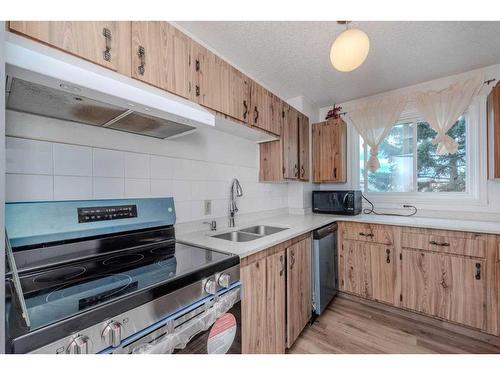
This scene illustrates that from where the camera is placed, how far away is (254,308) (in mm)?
1193

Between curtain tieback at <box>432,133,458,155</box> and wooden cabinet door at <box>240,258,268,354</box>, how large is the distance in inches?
86.6

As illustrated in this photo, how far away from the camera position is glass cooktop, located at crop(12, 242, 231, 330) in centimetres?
61

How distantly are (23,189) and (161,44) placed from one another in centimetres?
93

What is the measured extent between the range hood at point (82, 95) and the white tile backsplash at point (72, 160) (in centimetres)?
14

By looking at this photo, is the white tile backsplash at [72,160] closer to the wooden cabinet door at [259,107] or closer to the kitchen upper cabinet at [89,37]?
the kitchen upper cabinet at [89,37]

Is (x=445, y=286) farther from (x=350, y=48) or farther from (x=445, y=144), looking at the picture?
(x=350, y=48)

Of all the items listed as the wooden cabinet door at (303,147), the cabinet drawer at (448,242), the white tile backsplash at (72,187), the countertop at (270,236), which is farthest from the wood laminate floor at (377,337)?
the white tile backsplash at (72,187)

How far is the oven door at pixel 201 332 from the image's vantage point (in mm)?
692

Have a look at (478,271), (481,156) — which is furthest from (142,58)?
(481,156)

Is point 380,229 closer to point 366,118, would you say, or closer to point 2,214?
point 366,118

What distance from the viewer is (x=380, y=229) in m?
2.03
